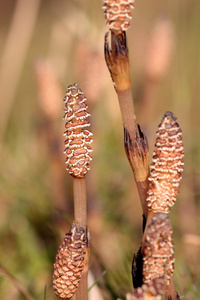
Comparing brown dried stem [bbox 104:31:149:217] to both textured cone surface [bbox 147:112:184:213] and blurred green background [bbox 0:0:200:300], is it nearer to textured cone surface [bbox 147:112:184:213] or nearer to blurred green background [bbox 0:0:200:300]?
textured cone surface [bbox 147:112:184:213]

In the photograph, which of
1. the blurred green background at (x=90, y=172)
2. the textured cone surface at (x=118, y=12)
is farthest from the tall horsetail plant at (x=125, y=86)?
the blurred green background at (x=90, y=172)

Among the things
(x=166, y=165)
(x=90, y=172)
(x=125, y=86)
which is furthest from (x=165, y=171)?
(x=90, y=172)

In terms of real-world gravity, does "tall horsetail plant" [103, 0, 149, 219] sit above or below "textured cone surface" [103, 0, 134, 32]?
below

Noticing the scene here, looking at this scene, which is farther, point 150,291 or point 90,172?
point 90,172

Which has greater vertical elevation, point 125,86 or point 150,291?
point 125,86

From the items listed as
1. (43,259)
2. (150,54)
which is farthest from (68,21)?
(43,259)

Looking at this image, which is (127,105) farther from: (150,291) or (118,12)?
(150,291)

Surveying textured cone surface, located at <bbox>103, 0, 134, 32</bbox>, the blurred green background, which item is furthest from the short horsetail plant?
the blurred green background
